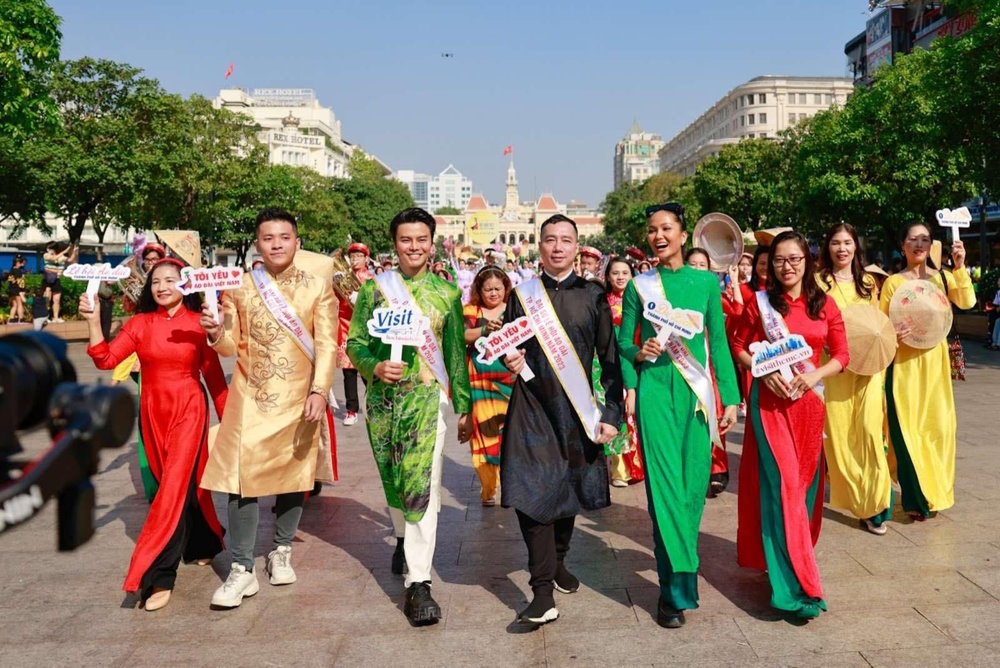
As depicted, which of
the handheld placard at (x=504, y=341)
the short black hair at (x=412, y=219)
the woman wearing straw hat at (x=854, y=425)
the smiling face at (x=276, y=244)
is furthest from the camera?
the woman wearing straw hat at (x=854, y=425)

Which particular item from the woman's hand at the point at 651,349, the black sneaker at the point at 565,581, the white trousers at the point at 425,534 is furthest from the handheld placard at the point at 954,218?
the white trousers at the point at 425,534

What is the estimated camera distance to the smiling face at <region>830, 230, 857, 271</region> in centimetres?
553

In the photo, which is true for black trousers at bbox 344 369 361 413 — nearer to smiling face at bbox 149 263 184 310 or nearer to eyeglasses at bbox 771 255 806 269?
smiling face at bbox 149 263 184 310

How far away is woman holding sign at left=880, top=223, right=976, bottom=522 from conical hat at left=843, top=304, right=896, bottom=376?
19.4 inches

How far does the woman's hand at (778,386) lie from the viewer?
4203 mm

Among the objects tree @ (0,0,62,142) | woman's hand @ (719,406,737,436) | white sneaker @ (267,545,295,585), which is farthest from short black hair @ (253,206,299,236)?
tree @ (0,0,62,142)

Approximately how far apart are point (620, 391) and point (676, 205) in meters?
0.91

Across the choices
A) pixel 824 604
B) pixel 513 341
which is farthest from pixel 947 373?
pixel 513 341

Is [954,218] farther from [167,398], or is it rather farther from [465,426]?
[167,398]

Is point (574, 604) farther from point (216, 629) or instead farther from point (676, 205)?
point (676, 205)

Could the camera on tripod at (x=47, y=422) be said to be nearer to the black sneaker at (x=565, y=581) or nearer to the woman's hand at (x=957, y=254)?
the black sneaker at (x=565, y=581)

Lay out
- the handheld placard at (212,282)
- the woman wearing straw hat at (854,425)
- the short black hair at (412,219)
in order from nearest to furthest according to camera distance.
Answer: the handheld placard at (212,282)
the short black hair at (412,219)
the woman wearing straw hat at (854,425)

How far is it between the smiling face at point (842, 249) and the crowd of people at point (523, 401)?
1026mm

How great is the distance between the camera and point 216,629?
13.6 ft
